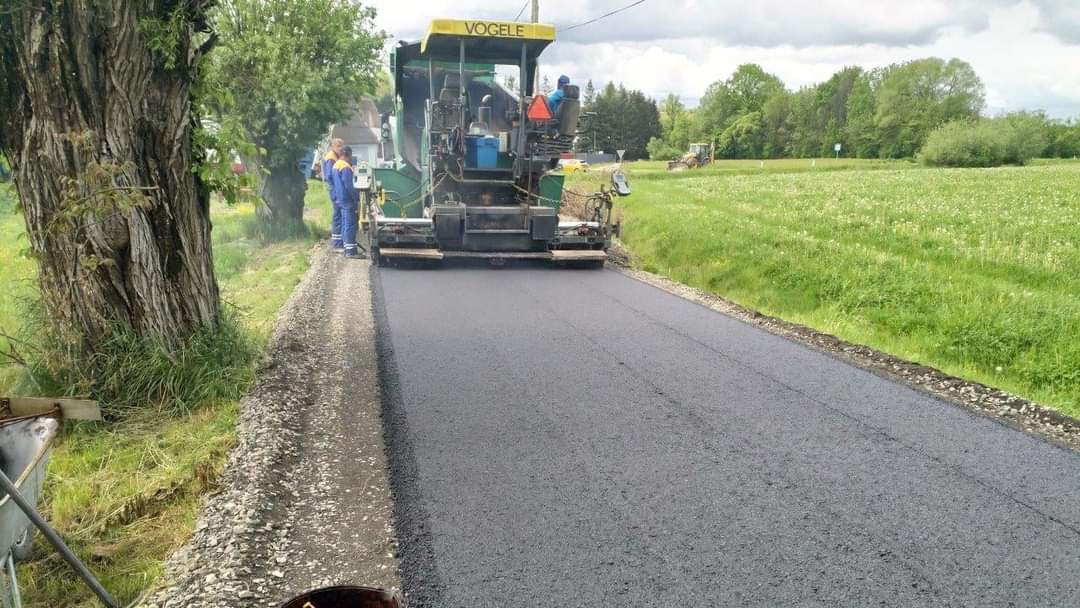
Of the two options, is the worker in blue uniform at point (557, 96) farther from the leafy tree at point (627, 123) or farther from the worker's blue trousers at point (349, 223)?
the leafy tree at point (627, 123)

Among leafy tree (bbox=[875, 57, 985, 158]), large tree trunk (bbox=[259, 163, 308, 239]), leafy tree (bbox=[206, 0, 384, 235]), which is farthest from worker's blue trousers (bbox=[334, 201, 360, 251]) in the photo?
leafy tree (bbox=[875, 57, 985, 158])

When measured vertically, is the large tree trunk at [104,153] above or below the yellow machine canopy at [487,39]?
below

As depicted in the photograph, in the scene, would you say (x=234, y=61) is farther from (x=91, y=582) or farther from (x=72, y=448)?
(x=91, y=582)

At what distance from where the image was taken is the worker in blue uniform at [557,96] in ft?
34.4

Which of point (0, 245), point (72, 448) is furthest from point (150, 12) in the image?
point (0, 245)

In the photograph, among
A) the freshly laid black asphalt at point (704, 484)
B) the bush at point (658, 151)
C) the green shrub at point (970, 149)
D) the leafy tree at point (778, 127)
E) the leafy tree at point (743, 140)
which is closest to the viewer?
the freshly laid black asphalt at point (704, 484)

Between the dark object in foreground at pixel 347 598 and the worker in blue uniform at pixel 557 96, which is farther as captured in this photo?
the worker in blue uniform at pixel 557 96

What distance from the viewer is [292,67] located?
13.2 metres

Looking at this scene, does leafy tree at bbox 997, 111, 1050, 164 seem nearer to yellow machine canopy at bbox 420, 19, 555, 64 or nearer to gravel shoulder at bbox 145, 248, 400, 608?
yellow machine canopy at bbox 420, 19, 555, 64

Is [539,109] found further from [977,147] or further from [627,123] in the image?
[627,123]

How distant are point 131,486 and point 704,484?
2841 mm

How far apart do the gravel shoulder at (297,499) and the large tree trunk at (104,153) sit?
994mm

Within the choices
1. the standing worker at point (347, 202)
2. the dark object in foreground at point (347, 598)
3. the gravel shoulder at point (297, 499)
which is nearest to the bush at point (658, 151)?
the standing worker at point (347, 202)

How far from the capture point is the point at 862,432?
4570mm
